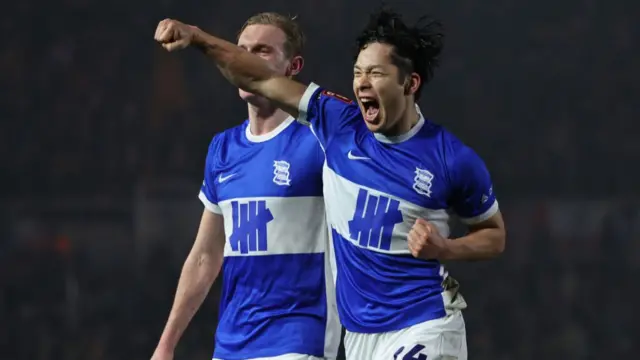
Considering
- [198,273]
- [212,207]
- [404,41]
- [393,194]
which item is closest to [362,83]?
[404,41]

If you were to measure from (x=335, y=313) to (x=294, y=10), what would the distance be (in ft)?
15.0

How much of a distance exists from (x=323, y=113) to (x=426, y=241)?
1.91 ft

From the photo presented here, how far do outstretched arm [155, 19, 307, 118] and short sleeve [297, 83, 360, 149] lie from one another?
0.02 m

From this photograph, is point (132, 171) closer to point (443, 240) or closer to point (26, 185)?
point (26, 185)

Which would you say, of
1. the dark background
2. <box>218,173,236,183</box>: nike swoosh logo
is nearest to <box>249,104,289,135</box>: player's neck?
<box>218,173,236,183</box>: nike swoosh logo

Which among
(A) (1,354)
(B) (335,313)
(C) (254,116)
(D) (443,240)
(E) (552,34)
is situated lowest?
(A) (1,354)

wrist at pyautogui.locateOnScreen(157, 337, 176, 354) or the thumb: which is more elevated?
the thumb

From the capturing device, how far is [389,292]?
10.1 feet

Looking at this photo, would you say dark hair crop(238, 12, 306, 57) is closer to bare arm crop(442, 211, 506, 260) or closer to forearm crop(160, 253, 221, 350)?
forearm crop(160, 253, 221, 350)

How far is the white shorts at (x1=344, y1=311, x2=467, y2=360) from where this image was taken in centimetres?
301

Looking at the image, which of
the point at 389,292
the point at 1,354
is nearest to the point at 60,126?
the point at 1,354

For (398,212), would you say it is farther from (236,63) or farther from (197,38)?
(197,38)

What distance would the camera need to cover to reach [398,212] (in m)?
Answer: 3.08

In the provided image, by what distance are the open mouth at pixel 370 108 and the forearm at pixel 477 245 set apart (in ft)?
1.31
